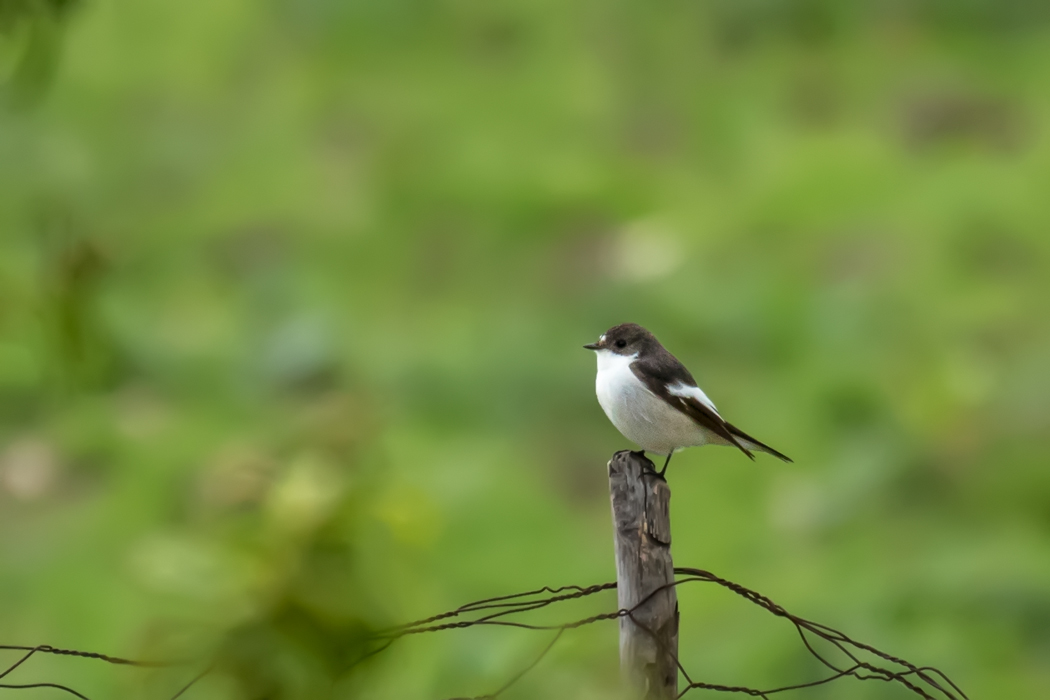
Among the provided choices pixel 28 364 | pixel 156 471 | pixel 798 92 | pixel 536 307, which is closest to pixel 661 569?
pixel 156 471

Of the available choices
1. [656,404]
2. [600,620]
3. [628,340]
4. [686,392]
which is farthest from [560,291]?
[600,620]

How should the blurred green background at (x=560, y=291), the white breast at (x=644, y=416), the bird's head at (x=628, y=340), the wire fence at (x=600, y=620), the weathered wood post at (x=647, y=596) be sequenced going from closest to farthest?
the wire fence at (x=600, y=620), the weathered wood post at (x=647, y=596), the white breast at (x=644, y=416), the bird's head at (x=628, y=340), the blurred green background at (x=560, y=291)

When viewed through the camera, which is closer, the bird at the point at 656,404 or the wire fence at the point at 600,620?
the wire fence at the point at 600,620

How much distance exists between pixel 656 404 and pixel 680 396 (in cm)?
11

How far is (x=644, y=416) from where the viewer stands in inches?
155

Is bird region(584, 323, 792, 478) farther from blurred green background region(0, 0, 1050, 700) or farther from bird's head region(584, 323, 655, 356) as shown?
blurred green background region(0, 0, 1050, 700)

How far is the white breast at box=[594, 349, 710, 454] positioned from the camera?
3.94m

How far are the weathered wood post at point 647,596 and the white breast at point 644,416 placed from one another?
2.75ft

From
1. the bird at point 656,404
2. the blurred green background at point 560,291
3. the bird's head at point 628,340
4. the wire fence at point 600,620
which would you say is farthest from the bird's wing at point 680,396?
the blurred green background at point 560,291

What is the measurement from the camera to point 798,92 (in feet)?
49.9

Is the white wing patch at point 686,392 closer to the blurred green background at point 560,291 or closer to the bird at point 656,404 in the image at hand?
the bird at point 656,404

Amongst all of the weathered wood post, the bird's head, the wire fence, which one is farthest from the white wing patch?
the weathered wood post

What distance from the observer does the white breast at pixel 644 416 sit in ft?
12.9

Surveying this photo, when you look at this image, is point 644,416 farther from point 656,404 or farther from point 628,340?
point 628,340
